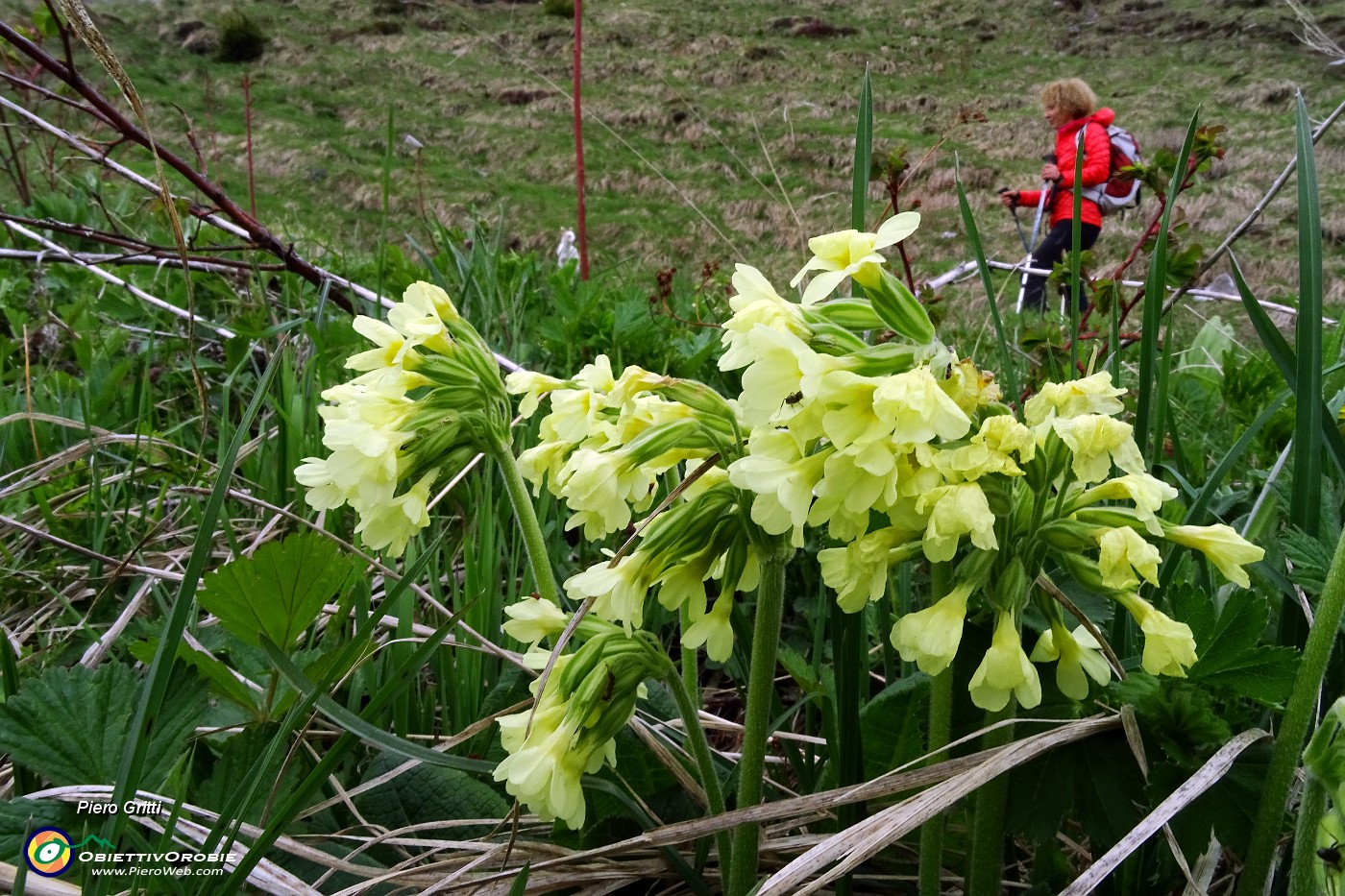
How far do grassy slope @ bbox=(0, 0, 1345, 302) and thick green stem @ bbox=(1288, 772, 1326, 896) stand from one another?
22.8 feet

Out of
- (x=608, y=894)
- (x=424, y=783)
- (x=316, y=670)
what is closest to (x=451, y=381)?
(x=316, y=670)

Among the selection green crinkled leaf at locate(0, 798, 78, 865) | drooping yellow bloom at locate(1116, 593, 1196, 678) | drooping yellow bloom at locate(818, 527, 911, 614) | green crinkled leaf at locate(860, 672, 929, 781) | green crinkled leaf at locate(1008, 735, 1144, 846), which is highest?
drooping yellow bloom at locate(818, 527, 911, 614)

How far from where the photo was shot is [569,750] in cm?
101

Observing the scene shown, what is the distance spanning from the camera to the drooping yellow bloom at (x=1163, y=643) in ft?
2.85

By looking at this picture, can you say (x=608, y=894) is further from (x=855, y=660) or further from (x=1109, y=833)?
(x=1109, y=833)

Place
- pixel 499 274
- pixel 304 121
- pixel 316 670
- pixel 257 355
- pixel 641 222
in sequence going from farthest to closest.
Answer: pixel 304 121
pixel 641 222
pixel 499 274
pixel 257 355
pixel 316 670

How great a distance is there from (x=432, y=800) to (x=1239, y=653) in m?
1.02

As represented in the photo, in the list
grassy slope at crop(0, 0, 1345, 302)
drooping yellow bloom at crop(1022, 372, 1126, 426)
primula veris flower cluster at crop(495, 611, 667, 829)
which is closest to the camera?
drooping yellow bloom at crop(1022, 372, 1126, 426)

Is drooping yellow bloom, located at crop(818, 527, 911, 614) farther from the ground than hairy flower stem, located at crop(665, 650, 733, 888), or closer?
farther from the ground

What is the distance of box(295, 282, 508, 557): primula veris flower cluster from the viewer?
1.12 metres

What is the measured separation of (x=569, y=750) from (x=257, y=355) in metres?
2.70

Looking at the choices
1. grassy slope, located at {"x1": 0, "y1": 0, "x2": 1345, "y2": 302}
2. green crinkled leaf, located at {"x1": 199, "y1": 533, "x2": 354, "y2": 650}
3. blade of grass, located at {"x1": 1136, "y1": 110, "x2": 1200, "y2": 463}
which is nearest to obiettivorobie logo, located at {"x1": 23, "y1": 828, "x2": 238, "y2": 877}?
green crinkled leaf, located at {"x1": 199, "y1": 533, "x2": 354, "y2": 650}

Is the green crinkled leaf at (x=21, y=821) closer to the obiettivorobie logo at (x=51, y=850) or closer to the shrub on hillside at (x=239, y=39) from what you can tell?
the obiettivorobie logo at (x=51, y=850)

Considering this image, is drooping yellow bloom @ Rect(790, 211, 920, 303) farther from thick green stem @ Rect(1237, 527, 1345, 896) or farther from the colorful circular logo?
the colorful circular logo
